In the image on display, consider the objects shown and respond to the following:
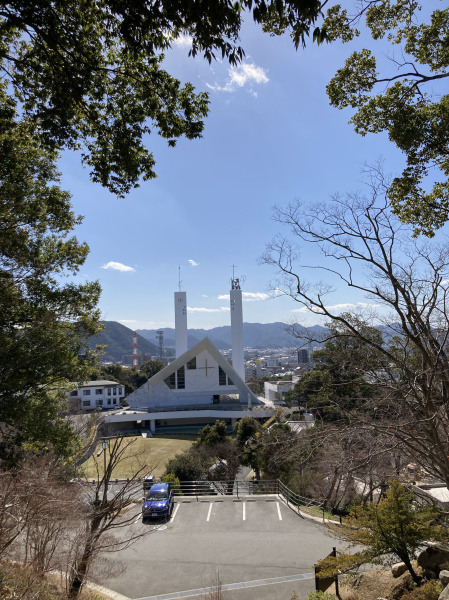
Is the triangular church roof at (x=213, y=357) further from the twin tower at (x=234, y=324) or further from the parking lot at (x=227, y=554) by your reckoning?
the parking lot at (x=227, y=554)


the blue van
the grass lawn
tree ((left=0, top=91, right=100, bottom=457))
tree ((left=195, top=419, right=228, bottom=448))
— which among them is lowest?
the grass lawn

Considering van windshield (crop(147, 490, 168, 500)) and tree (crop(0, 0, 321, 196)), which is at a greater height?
tree (crop(0, 0, 321, 196))

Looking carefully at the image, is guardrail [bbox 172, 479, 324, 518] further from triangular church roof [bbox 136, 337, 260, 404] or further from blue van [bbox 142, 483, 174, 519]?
triangular church roof [bbox 136, 337, 260, 404]

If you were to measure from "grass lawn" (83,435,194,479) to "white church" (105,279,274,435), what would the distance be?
5.33 m

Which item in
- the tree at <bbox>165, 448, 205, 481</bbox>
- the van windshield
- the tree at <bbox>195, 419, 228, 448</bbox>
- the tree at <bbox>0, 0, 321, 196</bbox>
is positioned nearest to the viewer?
the tree at <bbox>0, 0, 321, 196</bbox>

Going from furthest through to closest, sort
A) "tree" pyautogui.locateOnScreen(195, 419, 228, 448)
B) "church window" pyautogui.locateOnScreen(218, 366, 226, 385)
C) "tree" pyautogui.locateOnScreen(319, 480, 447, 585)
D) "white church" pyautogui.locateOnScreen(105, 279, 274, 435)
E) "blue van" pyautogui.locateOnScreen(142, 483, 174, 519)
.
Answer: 1. "church window" pyautogui.locateOnScreen(218, 366, 226, 385)
2. "white church" pyautogui.locateOnScreen(105, 279, 274, 435)
3. "tree" pyautogui.locateOnScreen(195, 419, 228, 448)
4. "blue van" pyautogui.locateOnScreen(142, 483, 174, 519)
5. "tree" pyautogui.locateOnScreen(319, 480, 447, 585)

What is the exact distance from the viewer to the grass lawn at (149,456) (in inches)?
647

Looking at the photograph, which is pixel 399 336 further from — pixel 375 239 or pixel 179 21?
pixel 179 21

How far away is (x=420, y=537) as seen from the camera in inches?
190

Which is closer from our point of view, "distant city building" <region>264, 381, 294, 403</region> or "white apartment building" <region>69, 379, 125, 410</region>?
"distant city building" <region>264, 381, 294, 403</region>

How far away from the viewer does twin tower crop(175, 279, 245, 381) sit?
3712cm

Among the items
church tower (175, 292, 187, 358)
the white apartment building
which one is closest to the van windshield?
church tower (175, 292, 187, 358)

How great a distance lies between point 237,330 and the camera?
37.1 m

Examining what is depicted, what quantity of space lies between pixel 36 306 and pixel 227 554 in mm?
5664
